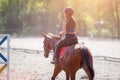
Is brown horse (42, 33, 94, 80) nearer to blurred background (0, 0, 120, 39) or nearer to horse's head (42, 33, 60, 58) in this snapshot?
horse's head (42, 33, 60, 58)

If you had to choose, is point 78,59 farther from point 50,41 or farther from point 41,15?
point 41,15

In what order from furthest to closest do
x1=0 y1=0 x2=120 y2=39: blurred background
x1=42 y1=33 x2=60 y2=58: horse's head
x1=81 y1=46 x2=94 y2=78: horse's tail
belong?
x1=0 y1=0 x2=120 y2=39: blurred background → x1=42 y1=33 x2=60 y2=58: horse's head → x1=81 y1=46 x2=94 y2=78: horse's tail

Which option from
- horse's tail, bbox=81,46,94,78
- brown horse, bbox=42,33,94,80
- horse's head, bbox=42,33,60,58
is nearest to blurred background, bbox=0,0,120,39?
horse's head, bbox=42,33,60,58

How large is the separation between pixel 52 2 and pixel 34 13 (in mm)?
4601

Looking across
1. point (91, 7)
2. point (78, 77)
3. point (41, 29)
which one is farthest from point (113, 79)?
point (91, 7)

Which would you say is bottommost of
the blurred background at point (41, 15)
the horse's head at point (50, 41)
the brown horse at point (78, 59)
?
the brown horse at point (78, 59)

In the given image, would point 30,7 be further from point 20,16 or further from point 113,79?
point 113,79

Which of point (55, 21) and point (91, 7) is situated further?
point (91, 7)

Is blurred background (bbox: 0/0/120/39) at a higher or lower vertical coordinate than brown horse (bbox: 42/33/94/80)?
higher

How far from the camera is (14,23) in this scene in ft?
218

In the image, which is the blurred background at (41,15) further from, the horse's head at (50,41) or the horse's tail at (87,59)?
the horse's tail at (87,59)

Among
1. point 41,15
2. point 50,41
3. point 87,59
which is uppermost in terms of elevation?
point 41,15

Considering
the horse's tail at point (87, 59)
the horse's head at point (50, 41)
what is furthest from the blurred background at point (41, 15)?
the horse's tail at point (87, 59)

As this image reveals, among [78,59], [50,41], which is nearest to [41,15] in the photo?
[50,41]
